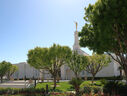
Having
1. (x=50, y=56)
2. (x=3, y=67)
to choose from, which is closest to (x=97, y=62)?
(x=50, y=56)

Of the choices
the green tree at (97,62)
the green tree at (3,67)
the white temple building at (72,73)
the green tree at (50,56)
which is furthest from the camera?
the white temple building at (72,73)

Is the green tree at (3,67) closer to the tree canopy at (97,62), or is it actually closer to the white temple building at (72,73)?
the white temple building at (72,73)

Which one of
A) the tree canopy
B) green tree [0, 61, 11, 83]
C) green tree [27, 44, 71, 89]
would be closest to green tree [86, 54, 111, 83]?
the tree canopy

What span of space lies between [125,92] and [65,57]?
12237mm

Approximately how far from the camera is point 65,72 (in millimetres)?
42000

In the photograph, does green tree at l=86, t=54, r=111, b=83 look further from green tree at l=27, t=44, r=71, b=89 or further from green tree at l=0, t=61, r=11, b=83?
green tree at l=0, t=61, r=11, b=83

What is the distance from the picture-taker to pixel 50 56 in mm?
20281

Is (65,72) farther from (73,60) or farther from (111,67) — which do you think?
(73,60)

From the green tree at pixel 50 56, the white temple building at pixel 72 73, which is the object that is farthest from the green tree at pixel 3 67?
the green tree at pixel 50 56

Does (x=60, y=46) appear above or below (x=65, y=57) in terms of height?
above

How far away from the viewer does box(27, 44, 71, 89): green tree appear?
2031 cm

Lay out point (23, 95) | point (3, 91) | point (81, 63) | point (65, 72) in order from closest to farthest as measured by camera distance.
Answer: point (23, 95) < point (3, 91) < point (81, 63) < point (65, 72)

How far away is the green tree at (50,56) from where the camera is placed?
2031 cm

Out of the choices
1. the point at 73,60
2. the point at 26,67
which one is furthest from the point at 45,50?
the point at 26,67
